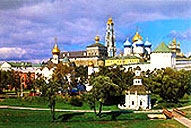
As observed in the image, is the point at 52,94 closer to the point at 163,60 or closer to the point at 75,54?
the point at 163,60

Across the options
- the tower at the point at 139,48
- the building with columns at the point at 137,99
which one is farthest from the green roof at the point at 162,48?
the building with columns at the point at 137,99

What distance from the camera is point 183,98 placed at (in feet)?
127

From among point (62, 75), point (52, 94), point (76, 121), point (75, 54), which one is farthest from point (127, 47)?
point (76, 121)

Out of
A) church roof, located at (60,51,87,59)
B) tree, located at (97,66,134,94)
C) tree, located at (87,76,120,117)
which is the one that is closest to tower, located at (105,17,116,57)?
church roof, located at (60,51,87,59)

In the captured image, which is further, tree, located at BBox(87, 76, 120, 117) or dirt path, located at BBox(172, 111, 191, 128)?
tree, located at BBox(87, 76, 120, 117)

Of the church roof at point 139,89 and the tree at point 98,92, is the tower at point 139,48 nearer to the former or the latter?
the church roof at point 139,89

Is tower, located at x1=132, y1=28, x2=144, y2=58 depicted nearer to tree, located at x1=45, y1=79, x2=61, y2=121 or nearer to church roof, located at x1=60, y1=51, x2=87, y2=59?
church roof, located at x1=60, y1=51, x2=87, y2=59

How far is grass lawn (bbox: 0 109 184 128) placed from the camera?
24716 millimetres

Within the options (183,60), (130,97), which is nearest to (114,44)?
(183,60)

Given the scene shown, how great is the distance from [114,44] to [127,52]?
1309 cm

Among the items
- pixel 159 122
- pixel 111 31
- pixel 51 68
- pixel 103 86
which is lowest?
pixel 159 122

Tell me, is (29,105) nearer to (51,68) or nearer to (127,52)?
(51,68)

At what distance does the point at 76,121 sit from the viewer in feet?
89.0

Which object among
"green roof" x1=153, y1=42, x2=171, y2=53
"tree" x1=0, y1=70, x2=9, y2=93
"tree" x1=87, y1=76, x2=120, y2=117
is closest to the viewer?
"tree" x1=87, y1=76, x2=120, y2=117
